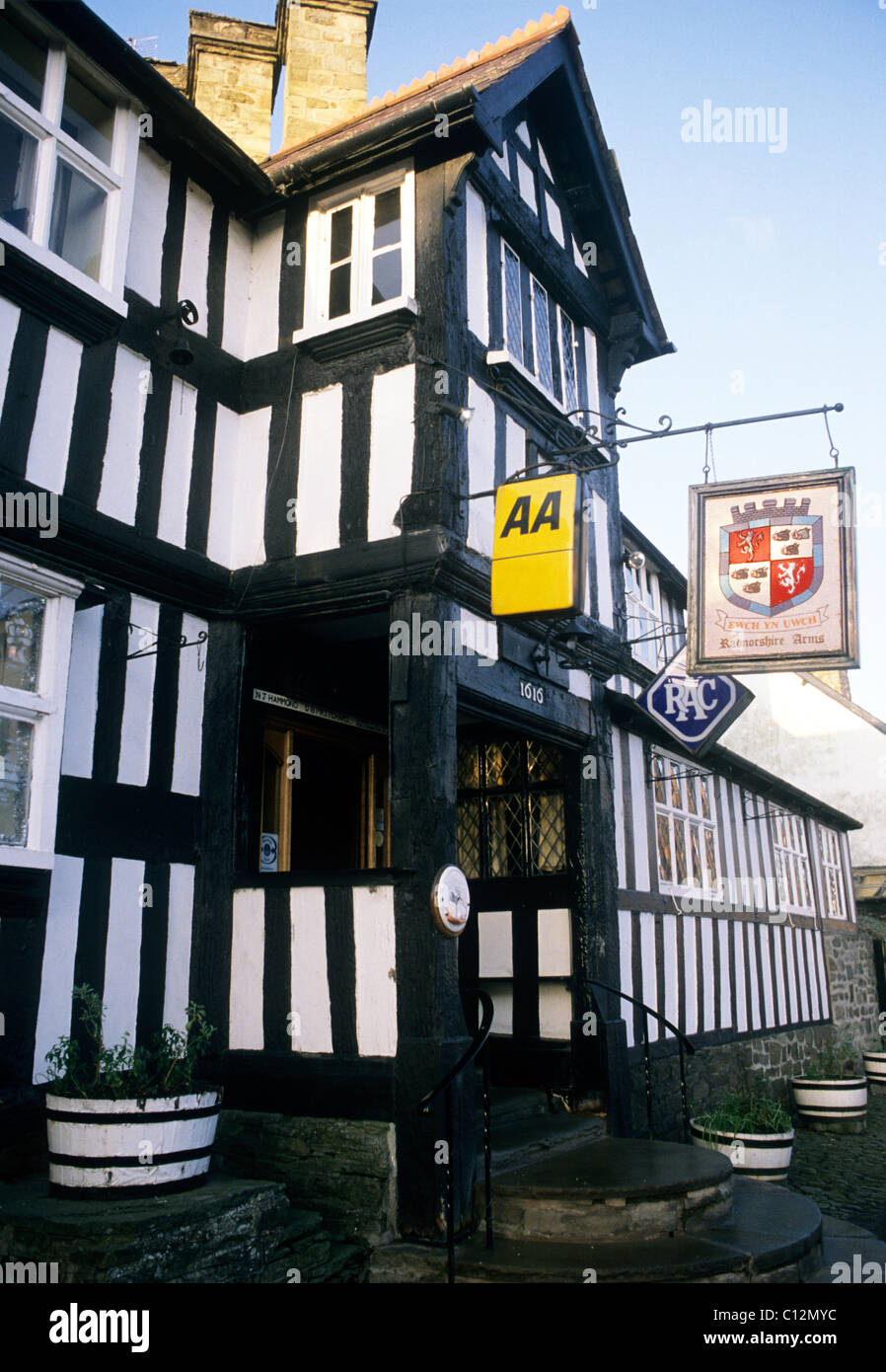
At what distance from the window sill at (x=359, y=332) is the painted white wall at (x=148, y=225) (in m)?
0.97

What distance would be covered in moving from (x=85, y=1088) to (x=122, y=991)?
2.88ft

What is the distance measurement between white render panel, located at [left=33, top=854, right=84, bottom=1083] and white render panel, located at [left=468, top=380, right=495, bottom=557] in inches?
119

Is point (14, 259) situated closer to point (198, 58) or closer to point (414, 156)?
point (414, 156)

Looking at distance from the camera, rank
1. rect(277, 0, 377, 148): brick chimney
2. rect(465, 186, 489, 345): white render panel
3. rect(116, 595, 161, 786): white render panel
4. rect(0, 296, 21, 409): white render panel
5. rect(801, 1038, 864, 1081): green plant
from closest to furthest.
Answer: rect(0, 296, 21, 409): white render panel, rect(116, 595, 161, 786): white render panel, rect(465, 186, 489, 345): white render panel, rect(277, 0, 377, 148): brick chimney, rect(801, 1038, 864, 1081): green plant

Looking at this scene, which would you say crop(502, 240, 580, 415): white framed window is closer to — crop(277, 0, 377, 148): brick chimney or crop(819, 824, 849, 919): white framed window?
crop(277, 0, 377, 148): brick chimney

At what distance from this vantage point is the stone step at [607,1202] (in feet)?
16.4

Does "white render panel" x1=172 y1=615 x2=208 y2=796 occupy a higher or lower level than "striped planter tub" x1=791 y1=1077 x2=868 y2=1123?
higher

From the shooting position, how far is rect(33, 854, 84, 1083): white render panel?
4898 millimetres

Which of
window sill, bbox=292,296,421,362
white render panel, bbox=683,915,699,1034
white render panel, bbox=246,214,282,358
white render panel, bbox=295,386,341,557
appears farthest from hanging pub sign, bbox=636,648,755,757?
white render panel, bbox=246,214,282,358

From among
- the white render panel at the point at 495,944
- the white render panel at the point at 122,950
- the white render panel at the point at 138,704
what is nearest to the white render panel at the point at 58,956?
the white render panel at the point at 122,950

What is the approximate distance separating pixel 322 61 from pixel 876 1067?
14580mm

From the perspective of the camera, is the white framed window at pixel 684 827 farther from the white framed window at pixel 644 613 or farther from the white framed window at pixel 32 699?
the white framed window at pixel 32 699

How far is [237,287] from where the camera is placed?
22.9 ft

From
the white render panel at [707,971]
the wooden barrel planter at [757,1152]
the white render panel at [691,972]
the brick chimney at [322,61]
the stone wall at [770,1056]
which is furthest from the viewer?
the white render panel at [707,971]
